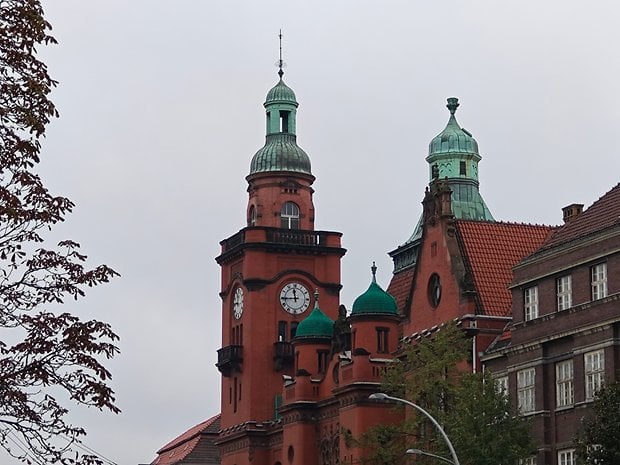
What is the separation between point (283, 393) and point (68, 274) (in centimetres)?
7588

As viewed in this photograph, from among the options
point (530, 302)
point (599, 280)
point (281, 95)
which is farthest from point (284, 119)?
point (599, 280)

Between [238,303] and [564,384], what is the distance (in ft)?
176

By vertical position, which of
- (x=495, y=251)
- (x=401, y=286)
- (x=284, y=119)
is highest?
(x=284, y=119)

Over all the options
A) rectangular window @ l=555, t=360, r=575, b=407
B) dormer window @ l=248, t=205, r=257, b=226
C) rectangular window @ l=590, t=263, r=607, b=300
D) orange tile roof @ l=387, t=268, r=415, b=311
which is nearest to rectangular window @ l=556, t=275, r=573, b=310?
rectangular window @ l=590, t=263, r=607, b=300

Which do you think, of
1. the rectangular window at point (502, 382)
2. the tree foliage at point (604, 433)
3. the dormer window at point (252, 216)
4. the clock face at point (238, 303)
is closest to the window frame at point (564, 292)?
the rectangular window at point (502, 382)

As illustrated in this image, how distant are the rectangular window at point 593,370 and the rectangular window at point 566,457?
2659 millimetres

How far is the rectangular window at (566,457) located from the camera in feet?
211

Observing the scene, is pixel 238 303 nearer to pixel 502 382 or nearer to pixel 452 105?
pixel 452 105

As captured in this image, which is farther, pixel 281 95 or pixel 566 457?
pixel 281 95

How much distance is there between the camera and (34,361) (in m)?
28.8

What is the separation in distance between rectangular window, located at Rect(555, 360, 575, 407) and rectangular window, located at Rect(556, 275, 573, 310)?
7.93ft

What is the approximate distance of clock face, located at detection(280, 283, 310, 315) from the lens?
115750mm

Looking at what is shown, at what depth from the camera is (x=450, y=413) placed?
65.4 m

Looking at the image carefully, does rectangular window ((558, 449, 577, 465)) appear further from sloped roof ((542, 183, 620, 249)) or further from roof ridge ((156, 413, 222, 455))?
roof ridge ((156, 413, 222, 455))
